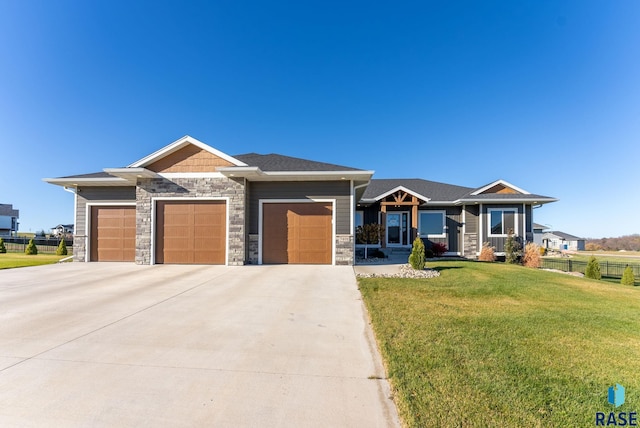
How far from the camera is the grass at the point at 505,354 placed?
2297 millimetres

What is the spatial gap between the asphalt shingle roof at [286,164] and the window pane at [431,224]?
24.9 ft

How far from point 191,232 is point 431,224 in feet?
41.8

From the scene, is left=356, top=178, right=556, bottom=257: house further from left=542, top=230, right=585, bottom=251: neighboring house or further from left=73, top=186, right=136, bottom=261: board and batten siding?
left=542, top=230, right=585, bottom=251: neighboring house

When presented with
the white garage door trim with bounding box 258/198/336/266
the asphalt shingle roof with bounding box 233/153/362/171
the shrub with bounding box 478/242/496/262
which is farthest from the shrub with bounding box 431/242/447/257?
the asphalt shingle roof with bounding box 233/153/362/171

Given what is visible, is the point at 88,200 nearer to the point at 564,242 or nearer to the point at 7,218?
the point at 564,242

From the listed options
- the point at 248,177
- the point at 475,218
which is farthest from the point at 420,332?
the point at 475,218

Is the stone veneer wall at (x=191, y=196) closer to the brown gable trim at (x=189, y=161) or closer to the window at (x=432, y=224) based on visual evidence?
the brown gable trim at (x=189, y=161)

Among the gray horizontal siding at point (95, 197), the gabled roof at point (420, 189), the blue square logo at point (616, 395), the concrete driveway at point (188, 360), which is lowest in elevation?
the concrete driveway at point (188, 360)

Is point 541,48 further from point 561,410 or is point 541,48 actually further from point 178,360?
point 178,360

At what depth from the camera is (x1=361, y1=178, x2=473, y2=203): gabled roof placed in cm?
1591


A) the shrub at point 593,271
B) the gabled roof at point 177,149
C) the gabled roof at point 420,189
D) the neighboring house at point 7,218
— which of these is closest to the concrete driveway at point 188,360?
the gabled roof at point 177,149

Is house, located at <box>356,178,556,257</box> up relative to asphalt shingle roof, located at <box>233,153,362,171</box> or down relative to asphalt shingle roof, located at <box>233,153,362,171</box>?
down

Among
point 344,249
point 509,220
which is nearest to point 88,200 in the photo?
point 344,249

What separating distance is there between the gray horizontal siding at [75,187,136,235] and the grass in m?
11.3
